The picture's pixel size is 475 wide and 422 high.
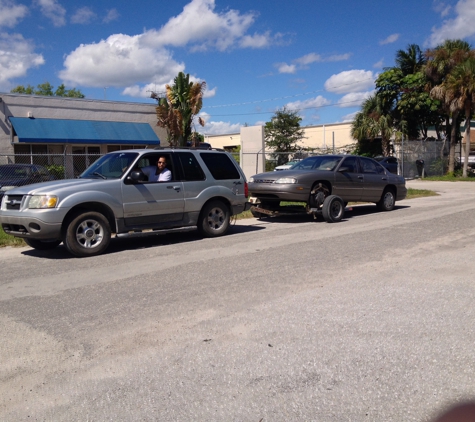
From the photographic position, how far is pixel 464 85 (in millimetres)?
30484

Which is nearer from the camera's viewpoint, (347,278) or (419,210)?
(347,278)

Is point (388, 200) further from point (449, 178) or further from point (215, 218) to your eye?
point (449, 178)

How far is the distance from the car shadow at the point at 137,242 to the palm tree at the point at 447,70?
23.7 m

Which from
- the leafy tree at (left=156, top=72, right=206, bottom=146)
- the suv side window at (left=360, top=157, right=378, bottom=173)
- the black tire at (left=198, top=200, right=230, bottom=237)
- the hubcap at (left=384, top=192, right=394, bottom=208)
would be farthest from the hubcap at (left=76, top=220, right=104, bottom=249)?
the leafy tree at (left=156, top=72, right=206, bottom=146)

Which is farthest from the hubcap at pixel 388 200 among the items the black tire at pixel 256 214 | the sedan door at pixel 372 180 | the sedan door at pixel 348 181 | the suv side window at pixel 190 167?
the suv side window at pixel 190 167

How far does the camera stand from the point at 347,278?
278 inches

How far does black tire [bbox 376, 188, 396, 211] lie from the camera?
50.3ft

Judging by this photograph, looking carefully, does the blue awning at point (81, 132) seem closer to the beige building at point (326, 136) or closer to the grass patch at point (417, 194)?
the grass patch at point (417, 194)

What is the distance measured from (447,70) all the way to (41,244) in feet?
101

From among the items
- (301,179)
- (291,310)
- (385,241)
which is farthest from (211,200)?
(291,310)

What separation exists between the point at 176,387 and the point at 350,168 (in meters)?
11.0

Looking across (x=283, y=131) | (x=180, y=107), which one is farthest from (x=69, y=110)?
(x=283, y=131)

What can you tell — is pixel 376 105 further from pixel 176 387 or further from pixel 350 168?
pixel 176 387

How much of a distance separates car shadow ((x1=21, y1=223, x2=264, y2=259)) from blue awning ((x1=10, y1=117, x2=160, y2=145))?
18.7 metres
